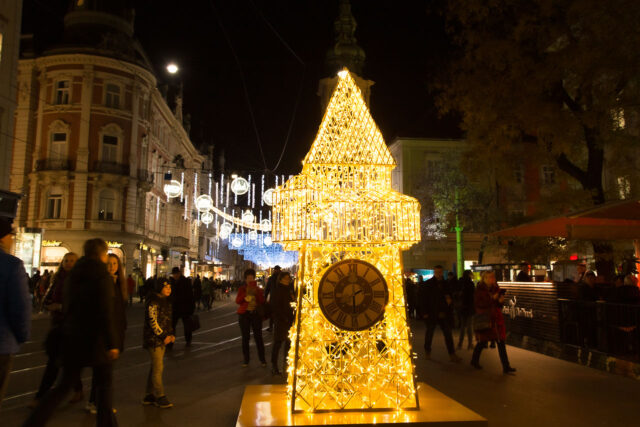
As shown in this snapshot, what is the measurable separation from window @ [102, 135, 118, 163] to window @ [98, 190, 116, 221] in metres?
2.26

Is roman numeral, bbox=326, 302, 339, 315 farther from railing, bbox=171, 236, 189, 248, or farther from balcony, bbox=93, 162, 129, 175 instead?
railing, bbox=171, 236, 189, 248

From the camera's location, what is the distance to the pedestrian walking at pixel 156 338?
6.79 meters

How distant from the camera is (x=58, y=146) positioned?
34594 mm

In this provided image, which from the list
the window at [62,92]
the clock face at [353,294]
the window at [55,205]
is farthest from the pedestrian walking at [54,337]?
the window at [62,92]

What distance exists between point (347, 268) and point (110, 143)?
33303 mm

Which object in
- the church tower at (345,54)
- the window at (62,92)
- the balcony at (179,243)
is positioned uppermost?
the church tower at (345,54)

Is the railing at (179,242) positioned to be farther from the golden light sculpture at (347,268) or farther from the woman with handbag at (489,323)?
the golden light sculpture at (347,268)

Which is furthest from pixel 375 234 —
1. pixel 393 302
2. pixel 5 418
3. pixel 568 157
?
pixel 568 157

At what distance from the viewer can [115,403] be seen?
23.6ft

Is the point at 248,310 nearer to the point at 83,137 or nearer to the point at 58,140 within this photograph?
the point at 83,137

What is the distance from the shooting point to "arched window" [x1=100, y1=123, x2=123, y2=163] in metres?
35.0

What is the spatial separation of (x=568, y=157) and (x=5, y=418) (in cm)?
1611

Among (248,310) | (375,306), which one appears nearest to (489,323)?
(375,306)

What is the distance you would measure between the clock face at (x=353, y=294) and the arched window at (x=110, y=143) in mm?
32604
